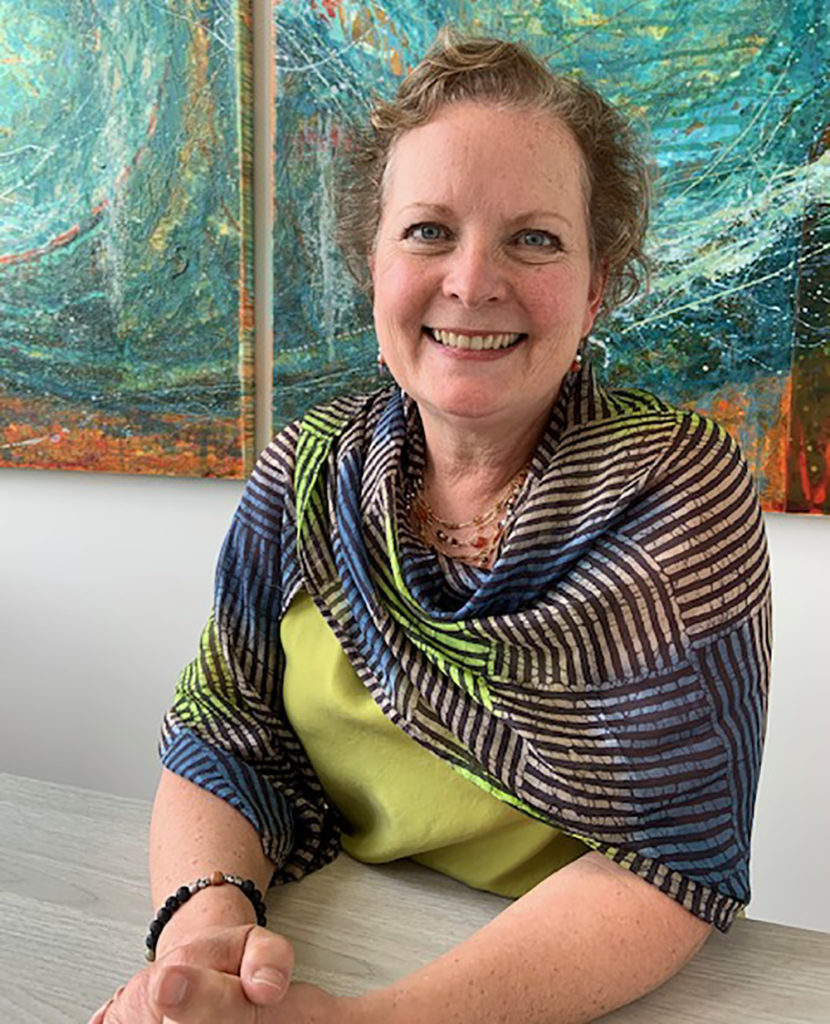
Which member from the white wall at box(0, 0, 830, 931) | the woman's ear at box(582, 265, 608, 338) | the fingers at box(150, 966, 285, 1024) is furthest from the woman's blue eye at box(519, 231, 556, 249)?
the white wall at box(0, 0, 830, 931)

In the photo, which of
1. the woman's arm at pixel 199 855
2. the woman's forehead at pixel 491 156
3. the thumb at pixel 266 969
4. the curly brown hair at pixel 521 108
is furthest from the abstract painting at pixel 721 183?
the thumb at pixel 266 969

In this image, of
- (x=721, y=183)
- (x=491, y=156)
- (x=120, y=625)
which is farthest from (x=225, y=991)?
(x=120, y=625)

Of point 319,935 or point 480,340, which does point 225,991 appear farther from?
point 480,340

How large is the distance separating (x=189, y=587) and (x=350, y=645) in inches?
57.4

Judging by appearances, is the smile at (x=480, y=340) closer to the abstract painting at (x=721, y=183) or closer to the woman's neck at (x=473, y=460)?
the woman's neck at (x=473, y=460)

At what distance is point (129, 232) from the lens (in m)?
2.17

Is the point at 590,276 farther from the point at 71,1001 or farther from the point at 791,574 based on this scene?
the point at 791,574

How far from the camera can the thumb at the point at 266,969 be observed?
654mm

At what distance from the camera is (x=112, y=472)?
2311 mm

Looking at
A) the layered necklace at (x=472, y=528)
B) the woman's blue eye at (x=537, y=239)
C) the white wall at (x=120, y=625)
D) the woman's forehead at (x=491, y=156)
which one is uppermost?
the woman's forehead at (x=491, y=156)

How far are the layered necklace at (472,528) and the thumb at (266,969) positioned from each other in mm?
401

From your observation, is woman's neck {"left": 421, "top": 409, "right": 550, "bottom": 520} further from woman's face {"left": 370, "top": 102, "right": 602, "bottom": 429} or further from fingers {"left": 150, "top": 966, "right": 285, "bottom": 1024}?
fingers {"left": 150, "top": 966, "right": 285, "bottom": 1024}

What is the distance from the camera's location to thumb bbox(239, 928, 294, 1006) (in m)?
0.65

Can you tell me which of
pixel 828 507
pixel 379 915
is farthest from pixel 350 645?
pixel 828 507
